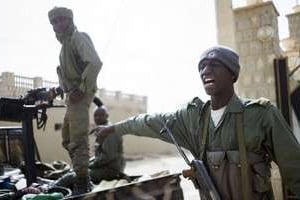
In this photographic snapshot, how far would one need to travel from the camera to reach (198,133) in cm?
213

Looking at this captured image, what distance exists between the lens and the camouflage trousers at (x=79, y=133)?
3.18 m

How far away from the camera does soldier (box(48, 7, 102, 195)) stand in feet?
10.4

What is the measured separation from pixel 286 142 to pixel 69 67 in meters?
1.94

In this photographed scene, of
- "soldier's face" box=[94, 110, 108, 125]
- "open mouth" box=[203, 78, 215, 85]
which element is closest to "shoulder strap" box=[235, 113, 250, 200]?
"open mouth" box=[203, 78, 215, 85]

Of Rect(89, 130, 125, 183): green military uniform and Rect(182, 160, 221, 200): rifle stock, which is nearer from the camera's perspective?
Rect(182, 160, 221, 200): rifle stock

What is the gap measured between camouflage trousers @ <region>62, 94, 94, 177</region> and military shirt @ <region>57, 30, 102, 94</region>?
138mm

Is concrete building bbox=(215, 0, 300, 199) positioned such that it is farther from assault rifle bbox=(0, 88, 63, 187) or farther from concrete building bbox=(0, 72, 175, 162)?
concrete building bbox=(0, 72, 175, 162)

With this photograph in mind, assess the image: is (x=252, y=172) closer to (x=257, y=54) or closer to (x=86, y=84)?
(x=86, y=84)

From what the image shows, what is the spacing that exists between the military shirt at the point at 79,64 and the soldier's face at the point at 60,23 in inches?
3.4

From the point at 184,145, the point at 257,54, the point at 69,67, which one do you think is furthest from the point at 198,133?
the point at 257,54

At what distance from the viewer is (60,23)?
3.19m

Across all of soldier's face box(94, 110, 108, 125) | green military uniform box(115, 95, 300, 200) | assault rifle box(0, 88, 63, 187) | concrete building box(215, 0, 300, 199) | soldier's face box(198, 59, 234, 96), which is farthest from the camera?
concrete building box(215, 0, 300, 199)

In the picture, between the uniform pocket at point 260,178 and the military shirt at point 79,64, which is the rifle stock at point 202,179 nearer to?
the uniform pocket at point 260,178

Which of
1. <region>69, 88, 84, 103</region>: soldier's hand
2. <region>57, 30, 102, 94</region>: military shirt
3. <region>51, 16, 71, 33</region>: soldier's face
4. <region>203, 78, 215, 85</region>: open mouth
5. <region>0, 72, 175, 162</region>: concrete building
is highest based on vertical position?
<region>51, 16, 71, 33</region>: soldier's face
